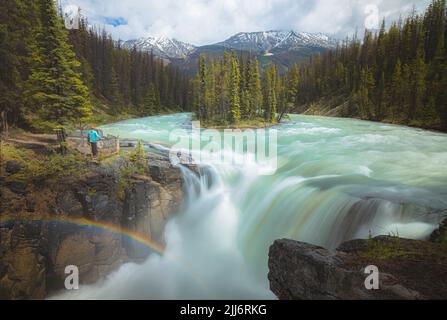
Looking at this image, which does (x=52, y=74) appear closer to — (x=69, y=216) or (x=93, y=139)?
(x=93, y=139)

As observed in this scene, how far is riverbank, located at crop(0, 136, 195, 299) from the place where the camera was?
35.7ft

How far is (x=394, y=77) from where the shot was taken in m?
62.3

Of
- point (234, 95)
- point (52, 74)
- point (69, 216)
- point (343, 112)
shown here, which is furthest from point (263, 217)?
point (343, 112)

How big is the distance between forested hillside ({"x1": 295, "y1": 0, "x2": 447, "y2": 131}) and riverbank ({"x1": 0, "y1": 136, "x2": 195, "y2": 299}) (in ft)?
153

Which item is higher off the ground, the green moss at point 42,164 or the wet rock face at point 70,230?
the green moss at point 42,164

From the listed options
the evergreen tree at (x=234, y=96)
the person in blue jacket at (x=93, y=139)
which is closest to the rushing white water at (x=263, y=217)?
the person in blue jacket at (x=93, y=139)

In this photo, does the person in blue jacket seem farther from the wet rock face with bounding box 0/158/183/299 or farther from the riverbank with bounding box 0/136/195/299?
the wet rock face with bounding box 0/158/183/299

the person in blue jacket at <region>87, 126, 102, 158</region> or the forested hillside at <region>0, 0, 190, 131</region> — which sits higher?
the forested hillside at <region>0, 0, 190, 131</region>

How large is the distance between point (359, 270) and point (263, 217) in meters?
8.58

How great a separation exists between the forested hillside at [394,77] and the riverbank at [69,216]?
46642 millimetres

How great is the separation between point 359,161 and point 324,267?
1577 centimetres

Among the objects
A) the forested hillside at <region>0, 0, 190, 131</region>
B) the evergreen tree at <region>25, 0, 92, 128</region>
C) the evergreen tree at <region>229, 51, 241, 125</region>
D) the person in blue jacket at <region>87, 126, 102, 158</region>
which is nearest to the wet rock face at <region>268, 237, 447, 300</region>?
the person in blue jacket at <region>87, 126, 102, 158</region>

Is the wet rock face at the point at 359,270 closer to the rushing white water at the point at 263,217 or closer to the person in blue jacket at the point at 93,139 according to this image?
the rushing white water at the point at 263,217

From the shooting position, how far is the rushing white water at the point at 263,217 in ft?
36.7
